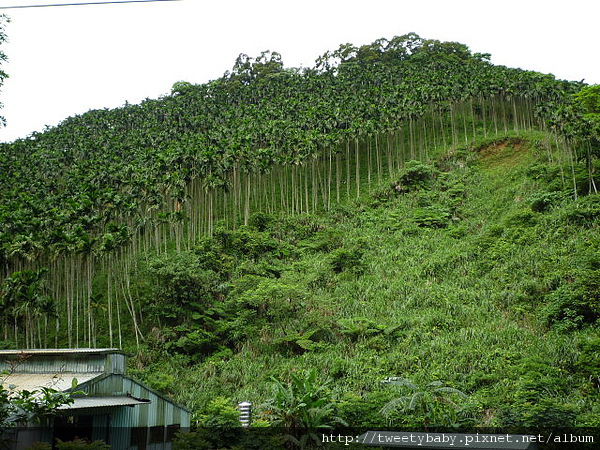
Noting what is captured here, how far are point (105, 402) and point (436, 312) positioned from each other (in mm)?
20468

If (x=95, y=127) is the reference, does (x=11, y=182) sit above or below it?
below

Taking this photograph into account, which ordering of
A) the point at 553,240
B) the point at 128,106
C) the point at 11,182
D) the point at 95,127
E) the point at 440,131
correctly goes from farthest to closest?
the point at 128,106 → the point at 95,127 → the point at 440,131 → the point at 11,182 → the point at 553,240

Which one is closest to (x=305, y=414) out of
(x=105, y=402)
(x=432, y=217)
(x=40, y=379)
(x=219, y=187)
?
(x=105, y=402)

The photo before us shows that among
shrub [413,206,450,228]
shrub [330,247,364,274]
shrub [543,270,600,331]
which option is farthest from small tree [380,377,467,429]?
shrub [413,206,450,228]

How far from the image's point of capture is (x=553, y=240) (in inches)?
1430

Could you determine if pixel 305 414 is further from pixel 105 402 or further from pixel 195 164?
pixel 195 164

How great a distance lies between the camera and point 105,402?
750 inches

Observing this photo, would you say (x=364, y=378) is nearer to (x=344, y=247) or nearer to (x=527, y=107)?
(x=344, y=247)

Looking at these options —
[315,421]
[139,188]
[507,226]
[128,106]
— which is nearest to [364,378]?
[315,421]

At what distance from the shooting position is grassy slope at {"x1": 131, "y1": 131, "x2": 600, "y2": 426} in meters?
22.5

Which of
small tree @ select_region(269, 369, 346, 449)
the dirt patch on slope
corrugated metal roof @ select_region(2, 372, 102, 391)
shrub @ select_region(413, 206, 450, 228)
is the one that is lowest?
small tree @ select_region(269, 369, 346, 449)

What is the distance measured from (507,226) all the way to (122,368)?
31756 millimetres

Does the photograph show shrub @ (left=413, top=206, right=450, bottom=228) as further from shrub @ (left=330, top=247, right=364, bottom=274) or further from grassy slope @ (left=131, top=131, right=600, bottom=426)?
shrub @ (left=330, top=247, right=364, bottom=274)

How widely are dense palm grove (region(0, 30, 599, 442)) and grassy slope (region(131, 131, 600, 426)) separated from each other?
977mm
